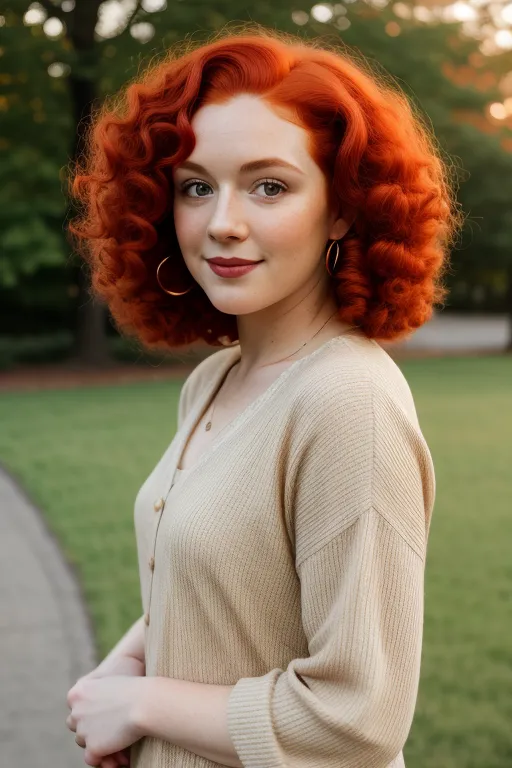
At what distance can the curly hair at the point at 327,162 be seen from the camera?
5.03 feet

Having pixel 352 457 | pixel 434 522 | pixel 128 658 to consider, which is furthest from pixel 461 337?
pixel 352 457

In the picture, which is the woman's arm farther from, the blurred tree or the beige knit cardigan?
the blurred tree

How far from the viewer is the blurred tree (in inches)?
613

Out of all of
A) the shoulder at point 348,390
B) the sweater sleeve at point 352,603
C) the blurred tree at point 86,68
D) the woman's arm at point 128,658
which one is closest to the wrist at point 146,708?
the sweater sleeve at point 352,603

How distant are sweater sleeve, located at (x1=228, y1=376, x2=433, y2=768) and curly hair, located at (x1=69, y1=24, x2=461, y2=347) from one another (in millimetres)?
349

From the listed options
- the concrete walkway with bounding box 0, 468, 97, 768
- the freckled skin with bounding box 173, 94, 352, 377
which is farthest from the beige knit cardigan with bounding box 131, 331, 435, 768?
the concrete walkway with bounding box 0, 468, 97, 768

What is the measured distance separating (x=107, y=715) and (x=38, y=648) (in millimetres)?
3072

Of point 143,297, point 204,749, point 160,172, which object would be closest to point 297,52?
point 160,172

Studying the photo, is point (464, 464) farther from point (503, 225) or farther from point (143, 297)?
point (503, 225)

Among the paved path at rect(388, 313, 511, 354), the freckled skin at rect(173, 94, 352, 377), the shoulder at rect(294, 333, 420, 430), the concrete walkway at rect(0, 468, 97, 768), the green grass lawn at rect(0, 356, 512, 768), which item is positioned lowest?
the paved path at rect(388, 313, 511, 354)

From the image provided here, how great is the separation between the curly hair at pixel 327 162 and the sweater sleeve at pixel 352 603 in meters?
0.35

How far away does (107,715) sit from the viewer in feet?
5.16

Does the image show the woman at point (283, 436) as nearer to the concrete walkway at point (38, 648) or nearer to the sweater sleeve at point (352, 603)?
the sweater sleeve at point (352, 603)

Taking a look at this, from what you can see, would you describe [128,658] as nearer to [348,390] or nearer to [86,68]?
[348,390]
